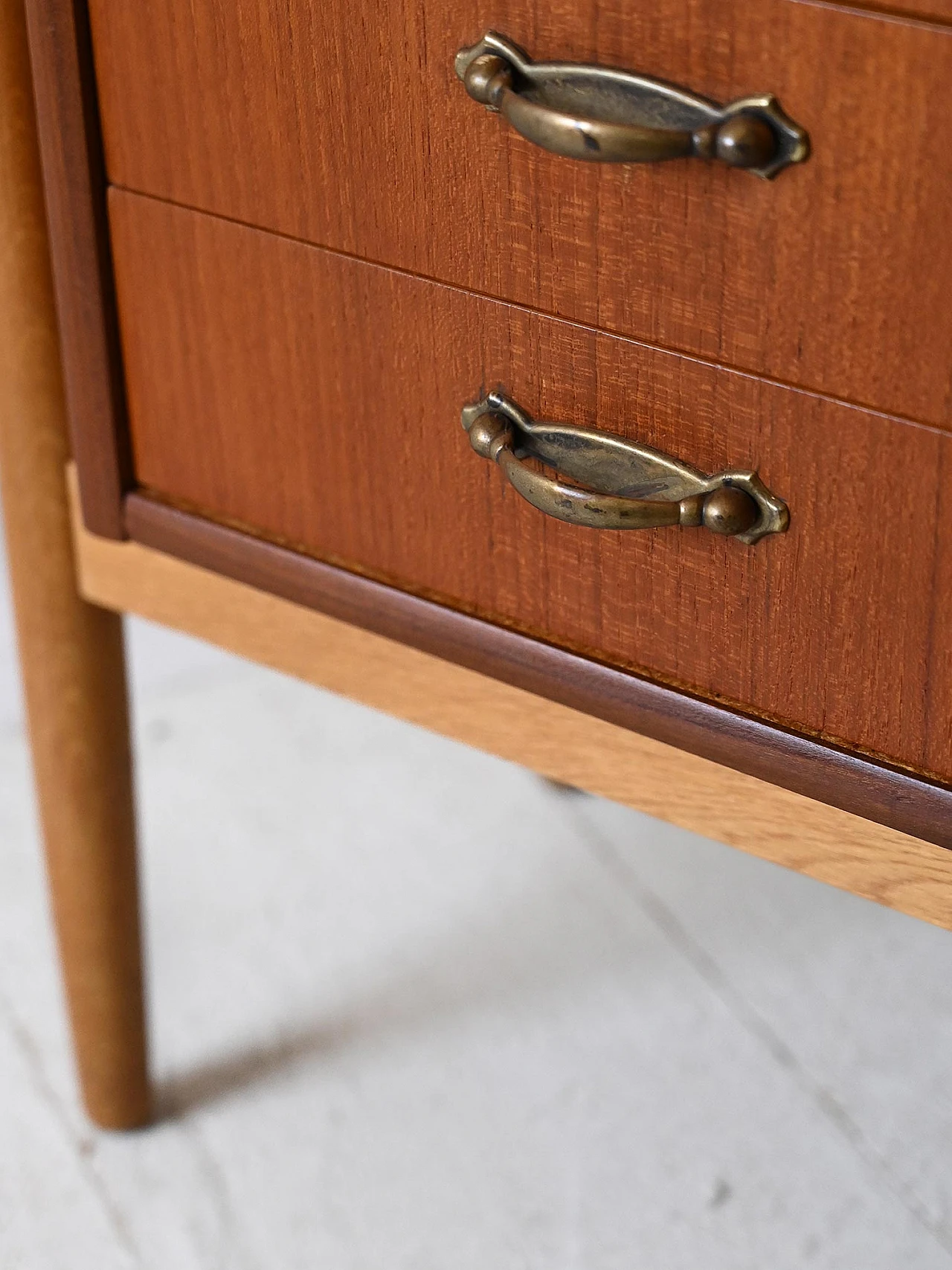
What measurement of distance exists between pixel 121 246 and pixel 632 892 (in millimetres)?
528

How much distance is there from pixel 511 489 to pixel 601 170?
0.36 ft

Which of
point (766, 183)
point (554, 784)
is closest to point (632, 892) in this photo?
point (554, 784)

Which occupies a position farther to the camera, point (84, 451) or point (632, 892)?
point (632, 892)

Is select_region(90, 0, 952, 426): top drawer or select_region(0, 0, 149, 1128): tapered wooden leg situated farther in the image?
select_region(0, 0, 149, 1128): tapered wooden leg

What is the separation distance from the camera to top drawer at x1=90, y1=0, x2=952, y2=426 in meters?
0.38

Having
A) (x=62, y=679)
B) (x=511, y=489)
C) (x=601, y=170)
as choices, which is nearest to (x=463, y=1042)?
(x=62, y=679)

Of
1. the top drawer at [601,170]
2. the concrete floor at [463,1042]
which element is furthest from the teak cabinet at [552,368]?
the concrete floor at [463,1042]

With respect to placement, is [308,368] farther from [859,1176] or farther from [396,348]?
[859,1176]

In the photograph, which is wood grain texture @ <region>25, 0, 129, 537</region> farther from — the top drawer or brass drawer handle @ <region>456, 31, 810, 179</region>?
brass drawer handle @ <region>456, 31, 810, 179</region>

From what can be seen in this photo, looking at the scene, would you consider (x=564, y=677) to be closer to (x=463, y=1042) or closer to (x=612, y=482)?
(x=612, y=482)

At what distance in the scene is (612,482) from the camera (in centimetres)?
47

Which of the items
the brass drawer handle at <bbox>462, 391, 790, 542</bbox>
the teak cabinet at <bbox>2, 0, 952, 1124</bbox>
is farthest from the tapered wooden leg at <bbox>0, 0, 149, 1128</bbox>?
the brass drawer handle at <bbox>462, 391, 790, 542</bbox>

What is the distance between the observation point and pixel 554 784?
99cm

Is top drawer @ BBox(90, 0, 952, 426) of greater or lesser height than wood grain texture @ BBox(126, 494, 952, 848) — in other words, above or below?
above
